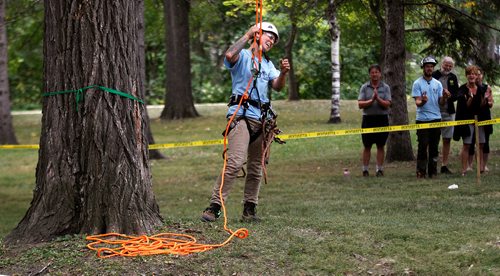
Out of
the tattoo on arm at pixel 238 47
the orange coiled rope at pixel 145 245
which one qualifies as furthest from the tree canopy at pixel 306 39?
the orange coiled rope at pixel 145 245

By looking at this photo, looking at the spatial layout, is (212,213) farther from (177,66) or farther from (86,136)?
(177,66)

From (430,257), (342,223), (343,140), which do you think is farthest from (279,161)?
(430,257)

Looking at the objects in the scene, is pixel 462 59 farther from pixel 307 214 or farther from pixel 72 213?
pixel 72 213

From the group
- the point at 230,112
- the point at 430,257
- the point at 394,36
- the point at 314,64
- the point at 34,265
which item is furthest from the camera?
the point at 314,64

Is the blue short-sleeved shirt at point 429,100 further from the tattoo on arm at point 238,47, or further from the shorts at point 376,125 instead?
the tattoo on arm at point 238,47

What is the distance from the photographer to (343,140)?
Result: 2069 centimetres

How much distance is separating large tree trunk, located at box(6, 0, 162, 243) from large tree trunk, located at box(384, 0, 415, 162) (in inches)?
353

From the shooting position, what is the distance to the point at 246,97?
7.45m

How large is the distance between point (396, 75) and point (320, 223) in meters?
7.77

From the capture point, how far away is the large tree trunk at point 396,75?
14703mm

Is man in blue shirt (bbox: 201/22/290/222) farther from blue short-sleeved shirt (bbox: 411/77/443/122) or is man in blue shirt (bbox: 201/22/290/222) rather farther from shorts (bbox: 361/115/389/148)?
shorts (bbox: 361/115/389/148)

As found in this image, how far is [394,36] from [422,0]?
120 cm

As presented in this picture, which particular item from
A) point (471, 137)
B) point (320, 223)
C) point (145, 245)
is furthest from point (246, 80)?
point (471, 137)

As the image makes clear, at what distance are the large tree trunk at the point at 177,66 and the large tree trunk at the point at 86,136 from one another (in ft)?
72.0
